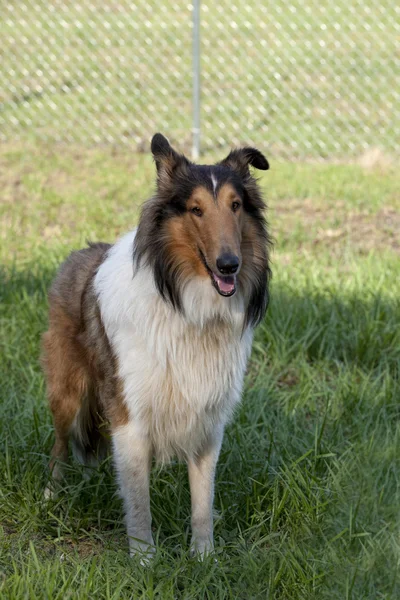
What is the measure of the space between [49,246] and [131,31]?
6454 mm

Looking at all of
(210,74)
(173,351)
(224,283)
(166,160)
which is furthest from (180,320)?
(210,74)

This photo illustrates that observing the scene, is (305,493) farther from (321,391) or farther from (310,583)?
(321,391)

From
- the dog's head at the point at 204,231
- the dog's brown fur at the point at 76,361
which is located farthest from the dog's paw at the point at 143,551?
the dog's head at the point at 204,231

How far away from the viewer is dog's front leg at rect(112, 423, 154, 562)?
3.25 m

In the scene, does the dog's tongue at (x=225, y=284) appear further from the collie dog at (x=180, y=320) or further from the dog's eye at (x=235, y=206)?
the dog's eye at (x=235, y=206)

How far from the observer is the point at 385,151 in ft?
30.9

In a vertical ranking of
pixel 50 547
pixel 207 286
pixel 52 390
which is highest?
pixel 207 286

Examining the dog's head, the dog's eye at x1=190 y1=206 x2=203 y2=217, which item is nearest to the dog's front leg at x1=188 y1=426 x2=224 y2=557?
the dog's head

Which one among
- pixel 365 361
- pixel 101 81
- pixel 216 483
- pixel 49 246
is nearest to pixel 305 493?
pixel 216 483

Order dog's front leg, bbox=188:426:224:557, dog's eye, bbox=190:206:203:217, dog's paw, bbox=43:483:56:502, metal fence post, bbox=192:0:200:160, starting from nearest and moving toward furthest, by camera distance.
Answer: dog's eye, bbox=190:206:203:217
dog's front leg, bbox=188:426:224:557
dog's paw, bbox=43:483:56:502
metal fence post, bbox=192:0:200:160

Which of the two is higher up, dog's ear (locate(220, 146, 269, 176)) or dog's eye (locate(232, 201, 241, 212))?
dog's ear (locate(220, 146, 269, 176))

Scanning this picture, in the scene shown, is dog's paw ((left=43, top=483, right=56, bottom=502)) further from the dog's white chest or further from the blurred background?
the dog's white chest

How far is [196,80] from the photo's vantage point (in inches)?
339

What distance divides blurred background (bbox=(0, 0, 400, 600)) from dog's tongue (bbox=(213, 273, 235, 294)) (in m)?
0.92
